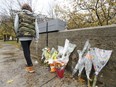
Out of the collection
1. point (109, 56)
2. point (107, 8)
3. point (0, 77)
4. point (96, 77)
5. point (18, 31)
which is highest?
point (107, 8)

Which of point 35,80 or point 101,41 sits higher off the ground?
point 101,41

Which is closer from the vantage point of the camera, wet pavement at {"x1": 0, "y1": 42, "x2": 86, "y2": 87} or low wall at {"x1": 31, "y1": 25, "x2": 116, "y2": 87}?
low wall at {"x1": 31, "y1": 25, "x2": 116, "y2": 87}

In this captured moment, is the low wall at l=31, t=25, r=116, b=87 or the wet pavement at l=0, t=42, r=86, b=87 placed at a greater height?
the low wall at l=31, t=25, r=116, b=87

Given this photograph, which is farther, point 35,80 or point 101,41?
point 35,80

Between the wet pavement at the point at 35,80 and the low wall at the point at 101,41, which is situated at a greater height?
the low wall at the point at 101,41

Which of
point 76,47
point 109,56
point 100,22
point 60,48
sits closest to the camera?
point 109,56

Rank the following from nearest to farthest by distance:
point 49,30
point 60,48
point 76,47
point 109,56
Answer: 1. point 109,56
2. point 76,47
3. point 60,48
4. point 49,30

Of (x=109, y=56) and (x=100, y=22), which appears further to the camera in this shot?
(x=100, y=22)

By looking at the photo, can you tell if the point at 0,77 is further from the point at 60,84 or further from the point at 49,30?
the point at 49,30

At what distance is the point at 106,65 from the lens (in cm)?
279

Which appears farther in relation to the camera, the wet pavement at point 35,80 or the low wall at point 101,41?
the wet pavement at point 35,80

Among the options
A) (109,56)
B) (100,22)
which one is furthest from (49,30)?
Answer: (100,22)

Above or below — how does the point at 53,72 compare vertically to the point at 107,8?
below

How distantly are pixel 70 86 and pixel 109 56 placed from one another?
3.17 feet
